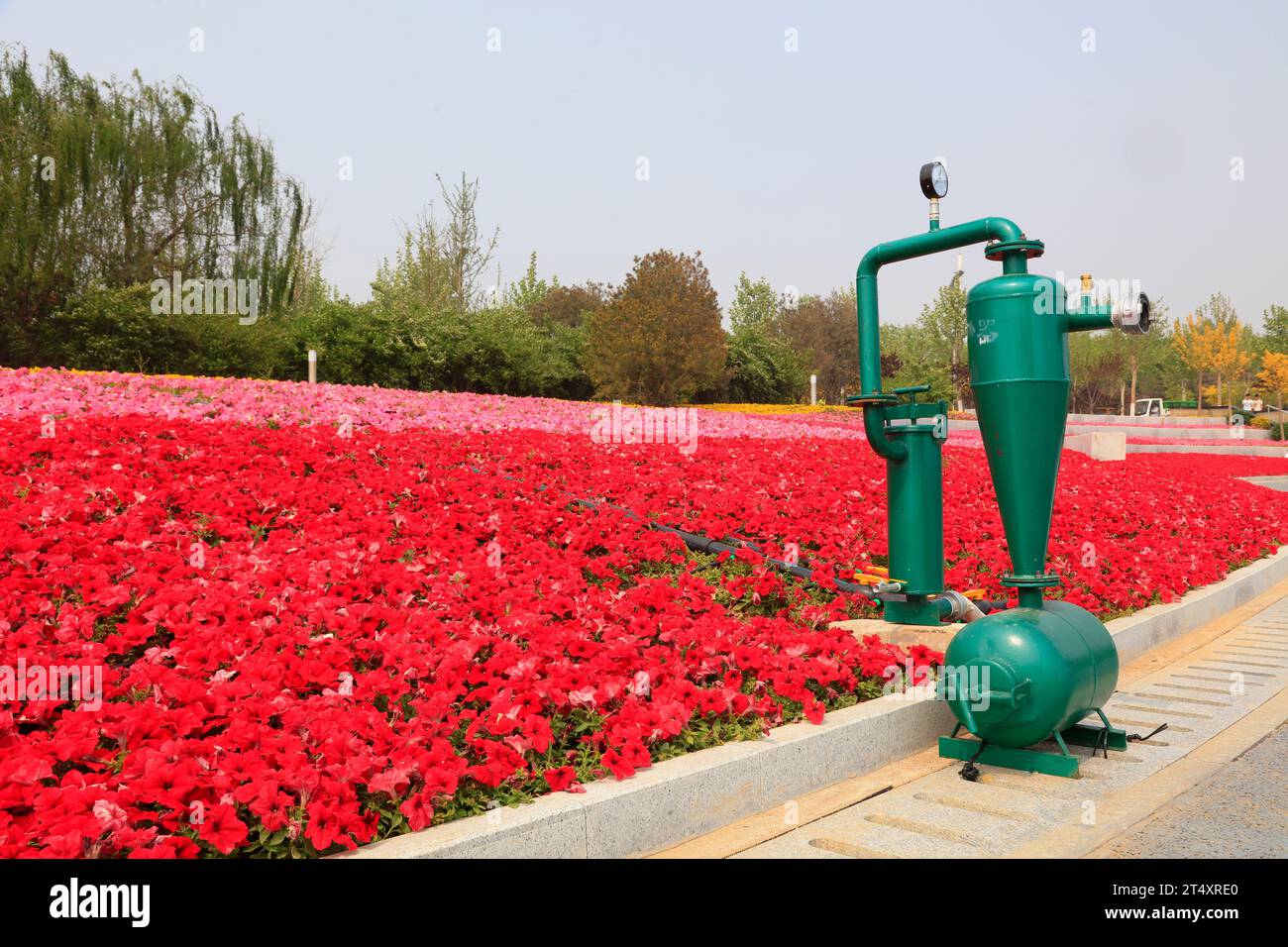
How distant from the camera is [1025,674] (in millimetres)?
3730

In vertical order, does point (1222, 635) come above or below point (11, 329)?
below

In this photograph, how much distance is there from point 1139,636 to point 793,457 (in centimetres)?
491

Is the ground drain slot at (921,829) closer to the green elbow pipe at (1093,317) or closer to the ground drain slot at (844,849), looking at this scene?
the ground drain slot at (844,849)

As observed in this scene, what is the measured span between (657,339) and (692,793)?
24.2 meters

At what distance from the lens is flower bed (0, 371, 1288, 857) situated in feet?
9.39

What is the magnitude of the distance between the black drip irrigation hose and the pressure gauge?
2.05 meters

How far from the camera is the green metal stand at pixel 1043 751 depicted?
A: 12.5ft

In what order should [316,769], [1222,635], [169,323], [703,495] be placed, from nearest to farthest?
[316,769]
[1222,635]
[703,495]
[169,323]

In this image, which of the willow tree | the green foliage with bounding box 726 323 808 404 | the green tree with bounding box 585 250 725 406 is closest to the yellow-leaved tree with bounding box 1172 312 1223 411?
the green foliage with bounding box 726 323 808 404

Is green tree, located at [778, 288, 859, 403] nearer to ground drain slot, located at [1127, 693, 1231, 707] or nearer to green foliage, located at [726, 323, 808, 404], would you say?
green foliage, located at [726, 323, 808, 404]

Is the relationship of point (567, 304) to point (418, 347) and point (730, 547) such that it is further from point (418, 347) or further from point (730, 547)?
point (730, 547)
